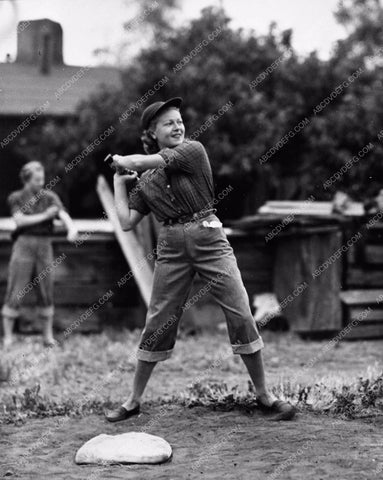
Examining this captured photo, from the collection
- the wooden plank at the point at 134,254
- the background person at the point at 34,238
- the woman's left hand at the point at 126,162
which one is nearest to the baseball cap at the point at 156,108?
the woman's left hand at the point at 126,162

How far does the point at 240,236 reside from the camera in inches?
415

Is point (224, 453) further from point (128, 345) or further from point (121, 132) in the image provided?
point (121, 132)

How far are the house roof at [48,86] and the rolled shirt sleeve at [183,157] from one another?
41.7ft

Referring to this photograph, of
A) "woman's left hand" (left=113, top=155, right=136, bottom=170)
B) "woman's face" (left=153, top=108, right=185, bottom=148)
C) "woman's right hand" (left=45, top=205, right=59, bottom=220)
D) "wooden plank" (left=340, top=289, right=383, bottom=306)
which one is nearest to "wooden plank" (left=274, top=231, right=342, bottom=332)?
"wooden plank" (left=340, top=289, right=383, bottom=306)

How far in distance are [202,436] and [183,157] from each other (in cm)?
167

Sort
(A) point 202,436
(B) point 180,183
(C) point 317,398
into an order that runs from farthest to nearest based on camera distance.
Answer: (C) point 317,398, (B) point 180,183, (A) point 202,436

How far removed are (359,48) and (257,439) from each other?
1465 centimetres

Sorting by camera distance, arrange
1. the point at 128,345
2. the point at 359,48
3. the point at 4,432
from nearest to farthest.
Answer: the point at 4,432
the point at 128,345
the point at 359,48

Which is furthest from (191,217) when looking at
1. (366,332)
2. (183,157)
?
(366,332)

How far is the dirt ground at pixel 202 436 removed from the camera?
13.5 ft

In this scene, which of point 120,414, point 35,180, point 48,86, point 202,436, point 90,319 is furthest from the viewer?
point 48,86

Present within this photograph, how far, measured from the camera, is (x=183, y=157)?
5.03m

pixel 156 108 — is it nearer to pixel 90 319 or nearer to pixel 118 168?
pixel 118 168

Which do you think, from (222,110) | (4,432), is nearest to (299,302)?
(4,432)
